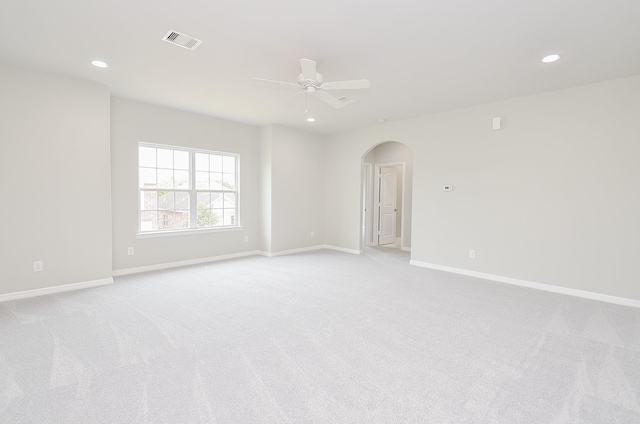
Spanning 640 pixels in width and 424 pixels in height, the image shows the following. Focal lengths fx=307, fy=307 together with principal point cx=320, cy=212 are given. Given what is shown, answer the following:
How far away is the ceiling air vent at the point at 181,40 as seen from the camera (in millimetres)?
2720

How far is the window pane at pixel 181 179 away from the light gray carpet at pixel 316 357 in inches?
77.9

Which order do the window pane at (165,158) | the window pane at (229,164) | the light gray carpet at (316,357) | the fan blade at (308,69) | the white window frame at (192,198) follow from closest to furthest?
1. the light gray carpet at (316,357)
2. the fan blade at (308,69)
3. the white window frame at (192,198)
4. the window pane at (165,158)
5. the window pane at (229,164)

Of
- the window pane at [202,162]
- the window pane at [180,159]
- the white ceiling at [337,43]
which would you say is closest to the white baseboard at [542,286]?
the white ceiling at [337,43]

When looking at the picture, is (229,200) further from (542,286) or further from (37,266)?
(542,286)

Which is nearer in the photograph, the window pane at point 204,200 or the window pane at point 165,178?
the window pane at point 165,178

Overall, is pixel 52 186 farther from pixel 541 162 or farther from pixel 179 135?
pixel 541 162

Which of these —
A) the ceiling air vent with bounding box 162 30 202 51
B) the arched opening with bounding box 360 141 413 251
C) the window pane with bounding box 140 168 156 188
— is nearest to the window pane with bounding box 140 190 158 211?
the window pane with bounding box 140 168 156 188

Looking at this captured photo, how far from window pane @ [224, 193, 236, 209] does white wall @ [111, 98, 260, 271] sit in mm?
157

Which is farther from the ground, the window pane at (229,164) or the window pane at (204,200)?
the window pane at (229,164)

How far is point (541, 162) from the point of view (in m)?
4.21

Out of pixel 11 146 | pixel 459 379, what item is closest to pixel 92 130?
pixel 11 146

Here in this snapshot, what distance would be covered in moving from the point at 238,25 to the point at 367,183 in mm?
5465

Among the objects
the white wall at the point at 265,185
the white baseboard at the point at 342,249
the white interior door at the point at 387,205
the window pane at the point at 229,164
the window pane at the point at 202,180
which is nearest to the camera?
the window pane at the point at 202,180

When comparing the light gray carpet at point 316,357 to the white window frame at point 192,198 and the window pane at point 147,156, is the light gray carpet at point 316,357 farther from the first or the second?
the window pane at point 147,156
